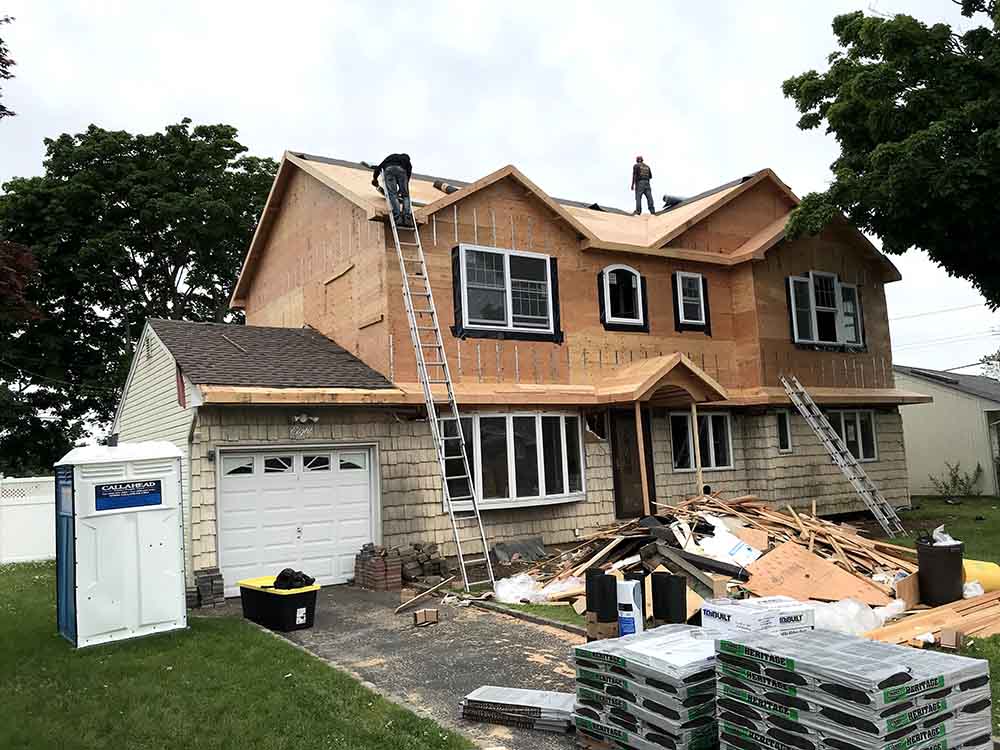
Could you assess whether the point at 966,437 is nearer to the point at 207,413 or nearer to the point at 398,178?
the point at 398,178

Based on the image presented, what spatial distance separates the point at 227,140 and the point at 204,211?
11.4 feet

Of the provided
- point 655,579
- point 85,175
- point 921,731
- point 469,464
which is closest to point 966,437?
point 469,464

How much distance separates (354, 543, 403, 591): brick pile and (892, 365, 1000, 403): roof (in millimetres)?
21502

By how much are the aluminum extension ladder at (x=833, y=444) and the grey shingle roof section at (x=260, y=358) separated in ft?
30.8

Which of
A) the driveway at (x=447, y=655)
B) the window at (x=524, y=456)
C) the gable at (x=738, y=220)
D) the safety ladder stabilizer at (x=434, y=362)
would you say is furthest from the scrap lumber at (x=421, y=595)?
the gable at (x=738, y=220)

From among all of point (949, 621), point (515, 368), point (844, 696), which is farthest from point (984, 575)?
point (515, 368)

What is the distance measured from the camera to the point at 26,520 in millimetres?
17969

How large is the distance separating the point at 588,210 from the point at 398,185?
772 centimetres

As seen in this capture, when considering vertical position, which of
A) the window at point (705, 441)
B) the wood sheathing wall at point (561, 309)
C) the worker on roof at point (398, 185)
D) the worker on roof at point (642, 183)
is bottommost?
the window at point (705, 441)

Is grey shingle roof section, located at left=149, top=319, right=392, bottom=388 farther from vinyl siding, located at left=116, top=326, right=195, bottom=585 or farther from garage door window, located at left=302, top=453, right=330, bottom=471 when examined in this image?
garage door window, located at left=302, top=453, right=330, bottom=471

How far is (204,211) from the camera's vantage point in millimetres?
27922

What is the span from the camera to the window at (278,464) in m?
12.5

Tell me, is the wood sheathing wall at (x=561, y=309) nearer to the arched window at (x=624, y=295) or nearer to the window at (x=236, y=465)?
the arched window at (x=624, y=295)

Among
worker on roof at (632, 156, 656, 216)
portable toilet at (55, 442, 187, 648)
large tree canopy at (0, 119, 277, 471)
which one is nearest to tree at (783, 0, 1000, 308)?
worker on roof at (632, 156, 656, 216)
